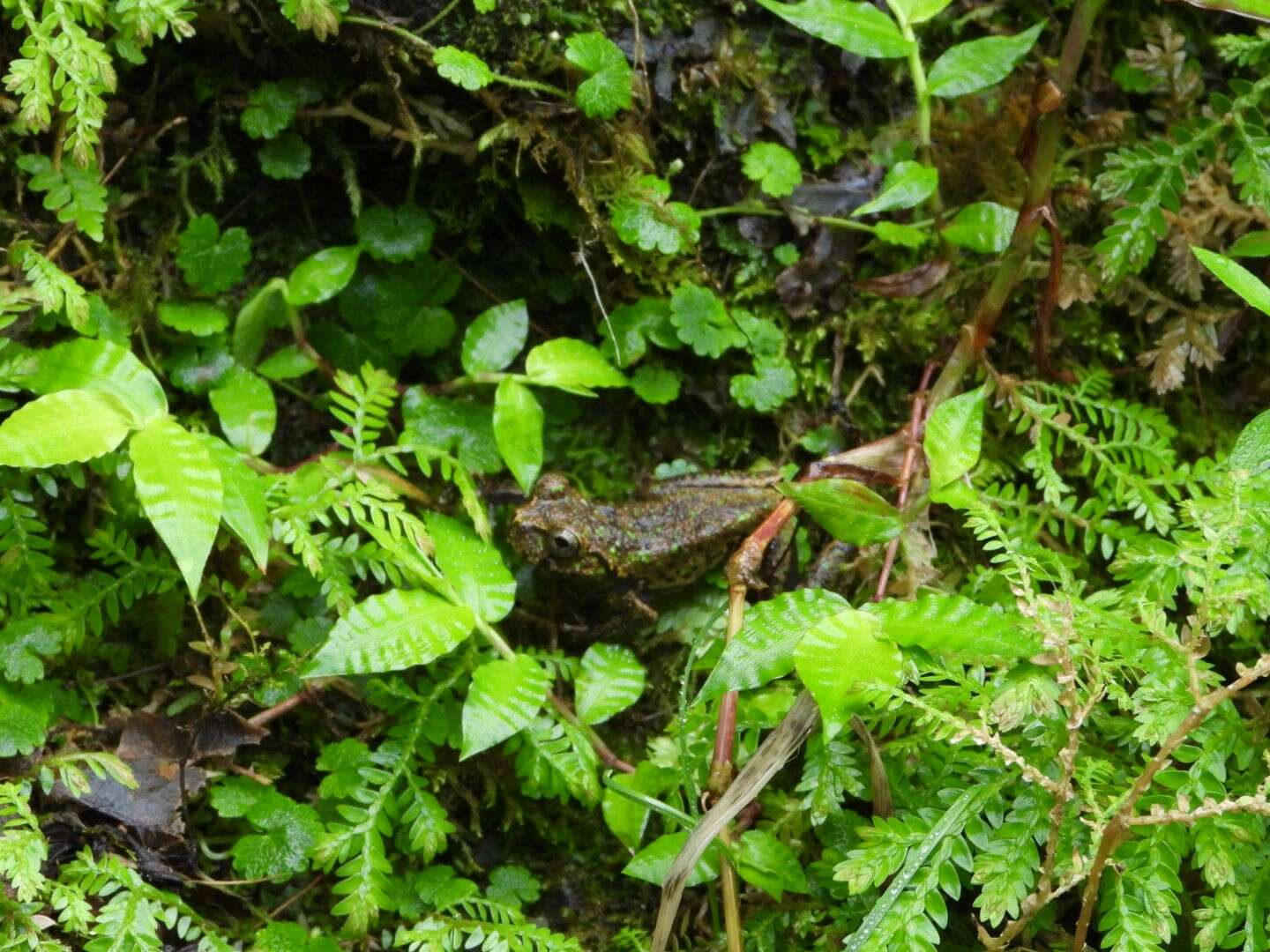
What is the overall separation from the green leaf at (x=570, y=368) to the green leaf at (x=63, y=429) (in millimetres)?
921

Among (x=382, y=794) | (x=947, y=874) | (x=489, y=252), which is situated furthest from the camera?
(x=489, y=252)

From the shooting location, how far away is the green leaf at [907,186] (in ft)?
8.45

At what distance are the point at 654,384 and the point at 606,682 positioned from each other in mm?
783

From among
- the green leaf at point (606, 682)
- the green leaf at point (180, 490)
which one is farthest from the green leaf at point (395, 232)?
the green leaf at point (606, 682)

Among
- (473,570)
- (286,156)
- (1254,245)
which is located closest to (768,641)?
(473,570)

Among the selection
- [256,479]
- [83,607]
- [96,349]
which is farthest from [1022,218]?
[83,607]

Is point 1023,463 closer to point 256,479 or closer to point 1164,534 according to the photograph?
point 1164,534

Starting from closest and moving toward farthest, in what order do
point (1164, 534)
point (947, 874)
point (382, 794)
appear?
point (947, 874), point (382, 794), point (1164, 534)

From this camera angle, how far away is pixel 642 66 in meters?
2.74

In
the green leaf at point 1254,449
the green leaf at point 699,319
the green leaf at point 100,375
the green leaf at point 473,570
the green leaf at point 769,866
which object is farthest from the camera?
the green leaf at point 699,319

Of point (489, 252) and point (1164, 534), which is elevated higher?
point (489, 252)

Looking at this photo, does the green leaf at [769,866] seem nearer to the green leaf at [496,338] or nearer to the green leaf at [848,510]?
the green leaf at [848,510]

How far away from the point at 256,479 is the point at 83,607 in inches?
18.0

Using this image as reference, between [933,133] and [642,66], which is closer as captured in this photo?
[642,66]
